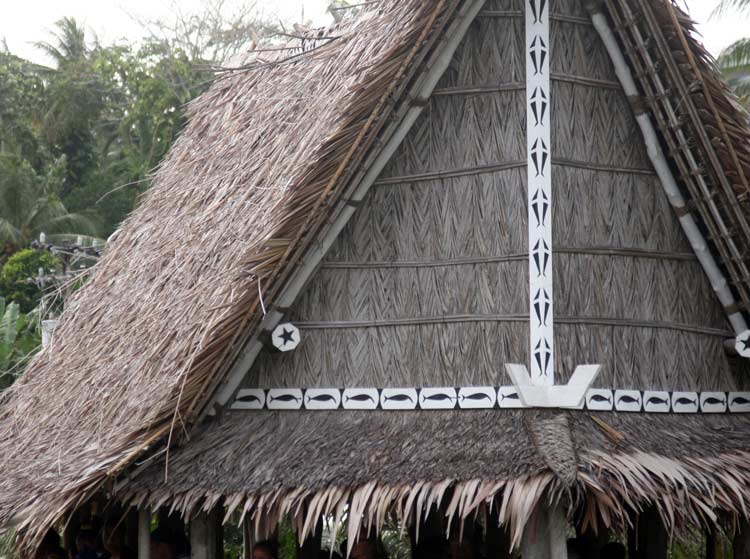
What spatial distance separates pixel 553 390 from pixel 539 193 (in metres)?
1.05

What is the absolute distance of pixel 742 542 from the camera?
6.51 m

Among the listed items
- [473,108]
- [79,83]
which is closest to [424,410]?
[473,108]

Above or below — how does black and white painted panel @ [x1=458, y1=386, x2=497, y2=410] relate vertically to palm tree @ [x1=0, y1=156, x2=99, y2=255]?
below

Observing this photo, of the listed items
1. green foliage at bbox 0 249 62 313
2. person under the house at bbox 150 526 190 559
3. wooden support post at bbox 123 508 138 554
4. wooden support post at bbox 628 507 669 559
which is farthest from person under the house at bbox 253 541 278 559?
green foliage at bbox 0 249 62 313

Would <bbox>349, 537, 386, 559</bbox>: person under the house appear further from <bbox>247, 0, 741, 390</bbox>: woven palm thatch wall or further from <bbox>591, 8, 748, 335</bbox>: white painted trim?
<bbox>591, 8, 748, 335</bbox>: white painted trim

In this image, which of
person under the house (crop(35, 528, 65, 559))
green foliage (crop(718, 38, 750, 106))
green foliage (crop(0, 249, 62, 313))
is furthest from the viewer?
green foliage (crop(0, 249, 62, 313))

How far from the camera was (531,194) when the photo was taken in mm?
5965

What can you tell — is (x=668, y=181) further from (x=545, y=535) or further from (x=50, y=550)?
(x=50, y=550)

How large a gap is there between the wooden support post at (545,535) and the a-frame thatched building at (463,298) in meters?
0.02

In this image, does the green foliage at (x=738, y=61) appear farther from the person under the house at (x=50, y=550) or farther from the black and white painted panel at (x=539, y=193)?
the person under the house at (x=50, y=550)

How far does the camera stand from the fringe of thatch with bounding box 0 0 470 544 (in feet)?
19.5

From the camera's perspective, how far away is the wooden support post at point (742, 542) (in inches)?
254

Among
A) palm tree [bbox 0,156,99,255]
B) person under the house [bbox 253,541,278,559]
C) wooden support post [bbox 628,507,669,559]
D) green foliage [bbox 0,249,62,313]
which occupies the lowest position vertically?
person under the house [bbox 253,541,278,559]

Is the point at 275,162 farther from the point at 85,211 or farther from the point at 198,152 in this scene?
the point at 85,211
